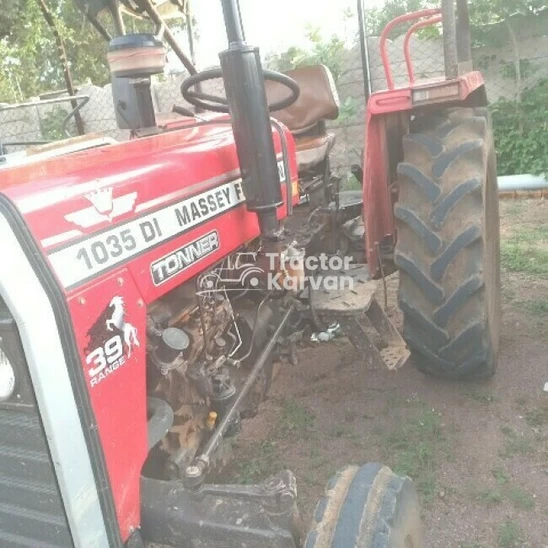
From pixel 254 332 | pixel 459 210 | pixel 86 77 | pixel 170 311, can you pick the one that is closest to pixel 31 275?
pixel 170 311

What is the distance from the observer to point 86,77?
532 inches

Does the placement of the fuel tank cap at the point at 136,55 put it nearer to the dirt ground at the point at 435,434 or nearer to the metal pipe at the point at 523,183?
the dirt ground at the point at 435,434

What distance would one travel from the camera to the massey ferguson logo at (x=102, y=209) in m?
1.32

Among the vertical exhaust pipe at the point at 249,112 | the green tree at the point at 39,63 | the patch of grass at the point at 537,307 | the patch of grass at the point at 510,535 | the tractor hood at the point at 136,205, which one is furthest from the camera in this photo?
the green tree at the point at 39,63

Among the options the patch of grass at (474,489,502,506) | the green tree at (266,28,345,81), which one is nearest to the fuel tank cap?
the patch of grass at (474,489,502,506)

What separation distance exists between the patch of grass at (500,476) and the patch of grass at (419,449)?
212 mm

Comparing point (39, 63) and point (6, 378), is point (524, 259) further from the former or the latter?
point (39, 63)

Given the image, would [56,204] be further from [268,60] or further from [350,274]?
[268,60]

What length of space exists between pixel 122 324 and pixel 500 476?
1.61 m

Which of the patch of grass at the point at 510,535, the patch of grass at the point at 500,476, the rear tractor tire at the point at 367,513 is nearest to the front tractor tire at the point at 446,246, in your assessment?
the patch of grass at the point at 500,476

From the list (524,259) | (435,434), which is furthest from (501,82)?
(435,434)

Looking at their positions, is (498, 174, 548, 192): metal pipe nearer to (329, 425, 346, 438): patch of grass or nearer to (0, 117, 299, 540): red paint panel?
(329, 425, 346, 438): patch of grass

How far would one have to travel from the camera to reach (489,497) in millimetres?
2213

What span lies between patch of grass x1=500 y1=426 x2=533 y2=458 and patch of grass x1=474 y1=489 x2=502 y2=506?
22cm
